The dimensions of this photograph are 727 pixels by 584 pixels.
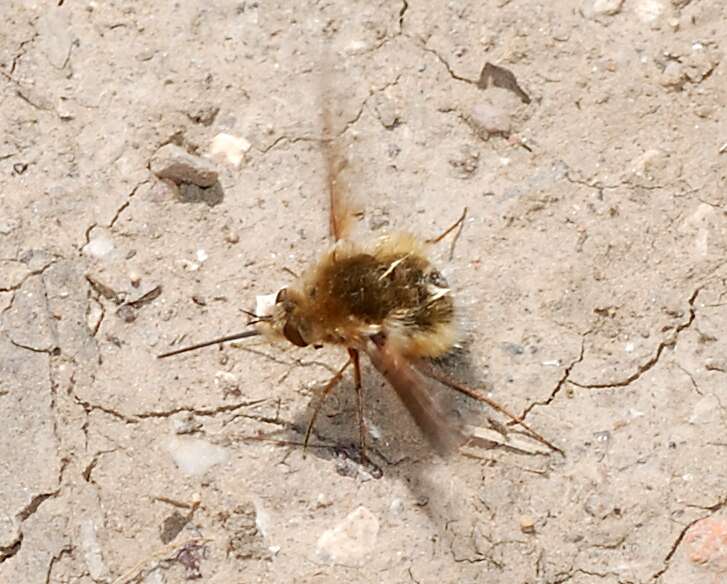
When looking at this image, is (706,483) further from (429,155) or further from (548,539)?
(429,155)

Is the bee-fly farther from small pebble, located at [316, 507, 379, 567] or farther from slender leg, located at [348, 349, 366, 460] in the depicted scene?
small pebble, located at [316, 507, 379, 567]

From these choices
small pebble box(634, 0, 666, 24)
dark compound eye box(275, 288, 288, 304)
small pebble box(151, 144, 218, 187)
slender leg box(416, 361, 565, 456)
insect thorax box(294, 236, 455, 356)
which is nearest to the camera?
insect thorax box(294, 236, 455, 356)

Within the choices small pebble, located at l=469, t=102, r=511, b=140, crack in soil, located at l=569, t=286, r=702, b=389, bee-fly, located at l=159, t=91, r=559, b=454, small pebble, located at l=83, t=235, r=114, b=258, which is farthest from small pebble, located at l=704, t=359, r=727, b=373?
small pebble, located at l=83, t=235, r=114, b=258

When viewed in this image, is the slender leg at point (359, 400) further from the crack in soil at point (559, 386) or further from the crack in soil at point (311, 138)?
the crack in soil at point (311, 138)

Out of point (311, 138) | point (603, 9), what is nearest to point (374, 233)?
point (311, 138)

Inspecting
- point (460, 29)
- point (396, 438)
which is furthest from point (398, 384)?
point (460, 29)

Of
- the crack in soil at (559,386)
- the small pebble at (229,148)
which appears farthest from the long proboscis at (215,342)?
the crack in soil at (559,386)

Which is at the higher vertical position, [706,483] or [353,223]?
[353,223]
